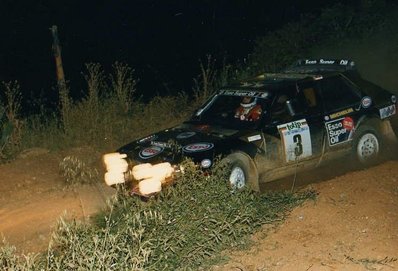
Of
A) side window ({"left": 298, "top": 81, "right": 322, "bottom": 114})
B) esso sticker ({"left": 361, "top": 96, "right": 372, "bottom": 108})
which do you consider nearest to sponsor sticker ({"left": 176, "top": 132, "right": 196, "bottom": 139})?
side window ({"left": 298, "top": 81, "right": 322, "bottom": 114})

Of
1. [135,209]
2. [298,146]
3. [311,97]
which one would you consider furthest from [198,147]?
[311,97]

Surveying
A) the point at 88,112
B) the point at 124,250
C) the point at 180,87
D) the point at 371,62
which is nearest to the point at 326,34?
the point at 371,62

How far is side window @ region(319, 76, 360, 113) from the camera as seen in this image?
8.41 meters

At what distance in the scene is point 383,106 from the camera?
29.3 feet

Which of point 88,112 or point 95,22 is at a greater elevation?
point 95,22

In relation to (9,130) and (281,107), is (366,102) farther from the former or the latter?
(9,130)

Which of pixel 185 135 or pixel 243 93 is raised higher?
pixel 243 93

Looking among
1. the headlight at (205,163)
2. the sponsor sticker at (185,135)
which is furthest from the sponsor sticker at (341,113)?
the headlight at (205,163)

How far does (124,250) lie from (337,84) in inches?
194

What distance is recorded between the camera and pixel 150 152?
7.45 metres

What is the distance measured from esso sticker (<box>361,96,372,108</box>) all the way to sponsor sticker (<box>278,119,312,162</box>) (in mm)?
1168

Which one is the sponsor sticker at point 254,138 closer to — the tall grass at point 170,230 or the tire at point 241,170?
the tire at point 241,170

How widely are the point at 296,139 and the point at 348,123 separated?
3.21 ft

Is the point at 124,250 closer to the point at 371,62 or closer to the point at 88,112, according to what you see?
the point at 88,112
